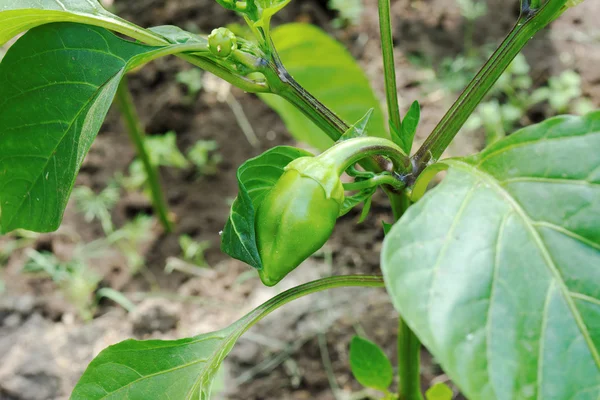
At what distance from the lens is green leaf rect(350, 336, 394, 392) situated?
3.04 ft

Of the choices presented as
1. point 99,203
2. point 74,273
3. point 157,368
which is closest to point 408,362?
point 157,368

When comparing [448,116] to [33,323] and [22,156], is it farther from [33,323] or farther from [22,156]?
[33,323]

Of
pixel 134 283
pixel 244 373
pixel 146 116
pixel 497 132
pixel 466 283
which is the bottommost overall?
pixel 466 283

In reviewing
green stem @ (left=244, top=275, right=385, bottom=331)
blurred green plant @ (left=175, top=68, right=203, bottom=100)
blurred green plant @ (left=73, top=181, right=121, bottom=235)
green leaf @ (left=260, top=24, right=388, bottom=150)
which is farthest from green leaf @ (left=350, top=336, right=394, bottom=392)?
blurred green plant @ (left=175, top=68, right=203, bottom=100)

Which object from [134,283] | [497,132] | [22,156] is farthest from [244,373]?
[497,132]

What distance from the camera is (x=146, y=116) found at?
1988 mm

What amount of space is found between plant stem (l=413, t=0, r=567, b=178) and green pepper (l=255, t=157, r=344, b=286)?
148 mm

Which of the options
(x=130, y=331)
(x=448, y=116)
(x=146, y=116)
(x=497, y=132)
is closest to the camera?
(x=448, y=116)

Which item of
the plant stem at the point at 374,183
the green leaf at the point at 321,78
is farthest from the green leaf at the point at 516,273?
the green leaf at the point at 321,78

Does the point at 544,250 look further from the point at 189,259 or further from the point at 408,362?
the point at 189,259

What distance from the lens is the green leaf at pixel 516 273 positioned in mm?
422

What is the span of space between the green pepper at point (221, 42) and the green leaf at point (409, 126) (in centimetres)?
19

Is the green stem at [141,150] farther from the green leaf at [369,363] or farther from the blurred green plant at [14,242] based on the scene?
the green leaf at [369,363]

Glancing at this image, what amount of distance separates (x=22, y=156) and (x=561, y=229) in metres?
0.56
